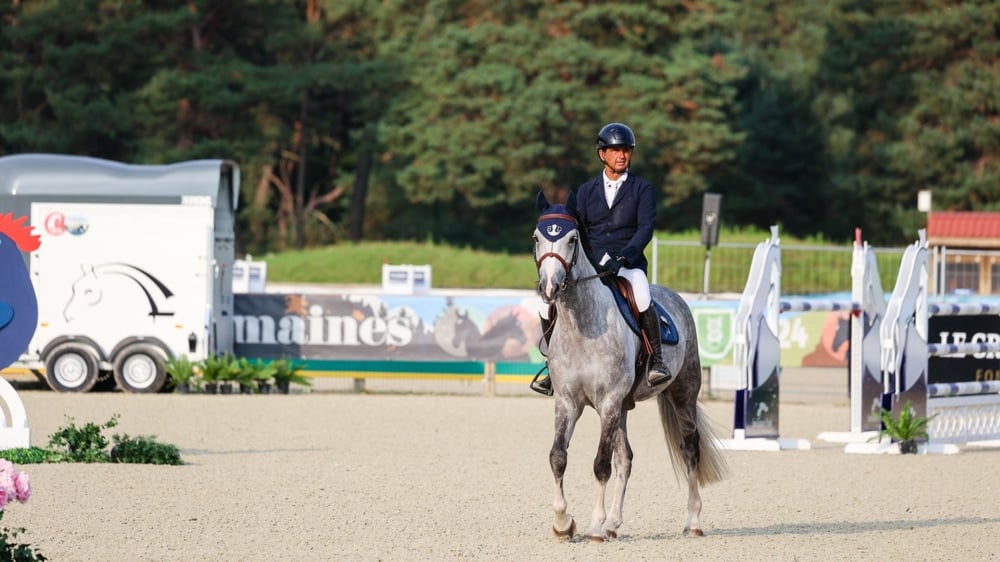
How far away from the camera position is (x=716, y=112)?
166ft

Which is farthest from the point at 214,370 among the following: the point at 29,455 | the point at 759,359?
the point at 759,359

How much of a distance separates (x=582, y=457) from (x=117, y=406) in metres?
7.73

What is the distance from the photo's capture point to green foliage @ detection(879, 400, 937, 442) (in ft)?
52.8

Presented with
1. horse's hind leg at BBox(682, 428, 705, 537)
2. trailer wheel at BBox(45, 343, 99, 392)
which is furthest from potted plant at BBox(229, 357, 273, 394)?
horse's hind leg at BBox(682, 428, 705, 537)

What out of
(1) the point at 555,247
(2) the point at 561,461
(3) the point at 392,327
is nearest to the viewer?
(1) the point at 555,247

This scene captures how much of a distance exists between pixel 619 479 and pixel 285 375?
45.9ft

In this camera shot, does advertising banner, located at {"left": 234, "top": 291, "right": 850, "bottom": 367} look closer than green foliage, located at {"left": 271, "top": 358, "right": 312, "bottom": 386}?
No

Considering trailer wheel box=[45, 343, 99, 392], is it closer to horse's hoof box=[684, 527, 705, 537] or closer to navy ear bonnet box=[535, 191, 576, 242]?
horse's hoof box=[684, 527, 705, 537]

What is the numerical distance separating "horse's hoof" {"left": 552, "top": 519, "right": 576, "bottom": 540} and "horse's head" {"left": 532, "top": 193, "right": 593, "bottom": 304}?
144cm

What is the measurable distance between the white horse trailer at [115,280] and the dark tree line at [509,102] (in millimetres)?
25170

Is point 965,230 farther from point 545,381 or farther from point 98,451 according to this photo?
point 545,381

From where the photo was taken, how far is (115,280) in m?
22.7

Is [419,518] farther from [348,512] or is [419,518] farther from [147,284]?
[147,284]

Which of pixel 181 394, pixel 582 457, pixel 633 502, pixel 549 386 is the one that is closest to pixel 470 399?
pixel 181 394
